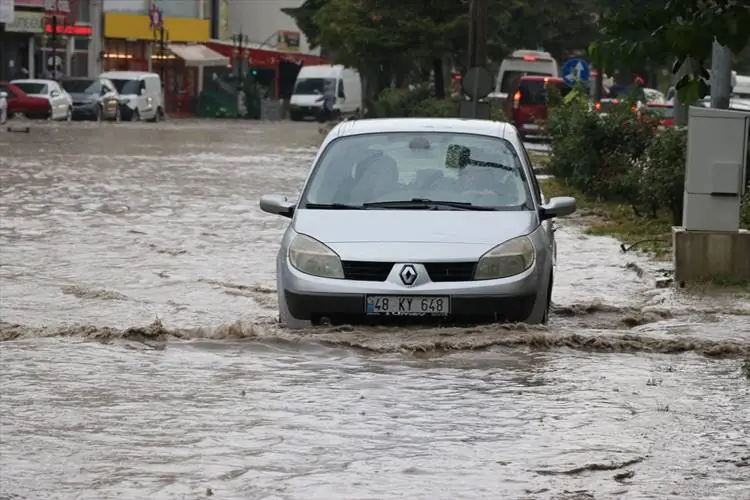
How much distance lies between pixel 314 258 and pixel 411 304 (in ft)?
2.23

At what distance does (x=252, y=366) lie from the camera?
10539 mm

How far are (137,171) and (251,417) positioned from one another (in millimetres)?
24063

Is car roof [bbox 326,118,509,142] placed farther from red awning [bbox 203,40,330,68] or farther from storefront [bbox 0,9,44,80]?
red awning [bbox 203,40,330,68]

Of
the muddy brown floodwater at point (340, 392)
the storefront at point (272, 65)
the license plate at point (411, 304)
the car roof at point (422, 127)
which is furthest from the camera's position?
the storefront at point (272, 65)

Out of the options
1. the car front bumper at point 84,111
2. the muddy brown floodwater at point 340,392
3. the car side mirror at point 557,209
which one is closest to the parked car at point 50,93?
the car front bumper at point 84,111

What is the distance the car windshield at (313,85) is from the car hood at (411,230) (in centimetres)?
6929

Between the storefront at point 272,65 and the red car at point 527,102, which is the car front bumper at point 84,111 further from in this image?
the storefront at point 272,65

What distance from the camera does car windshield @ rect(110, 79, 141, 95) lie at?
68.5 metres

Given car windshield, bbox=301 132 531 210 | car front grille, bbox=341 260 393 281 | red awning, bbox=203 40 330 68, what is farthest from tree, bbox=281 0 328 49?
car front grille, bbox=341 260 393 281

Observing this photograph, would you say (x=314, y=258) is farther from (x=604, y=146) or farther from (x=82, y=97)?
(x=82, y=97)

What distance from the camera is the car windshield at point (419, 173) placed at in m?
11.9

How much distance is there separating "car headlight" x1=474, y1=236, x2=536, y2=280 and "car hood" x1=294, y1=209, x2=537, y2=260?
0.16ft

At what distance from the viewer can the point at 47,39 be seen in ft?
249

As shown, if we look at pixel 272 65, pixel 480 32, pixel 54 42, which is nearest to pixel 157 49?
pixel 272 65
